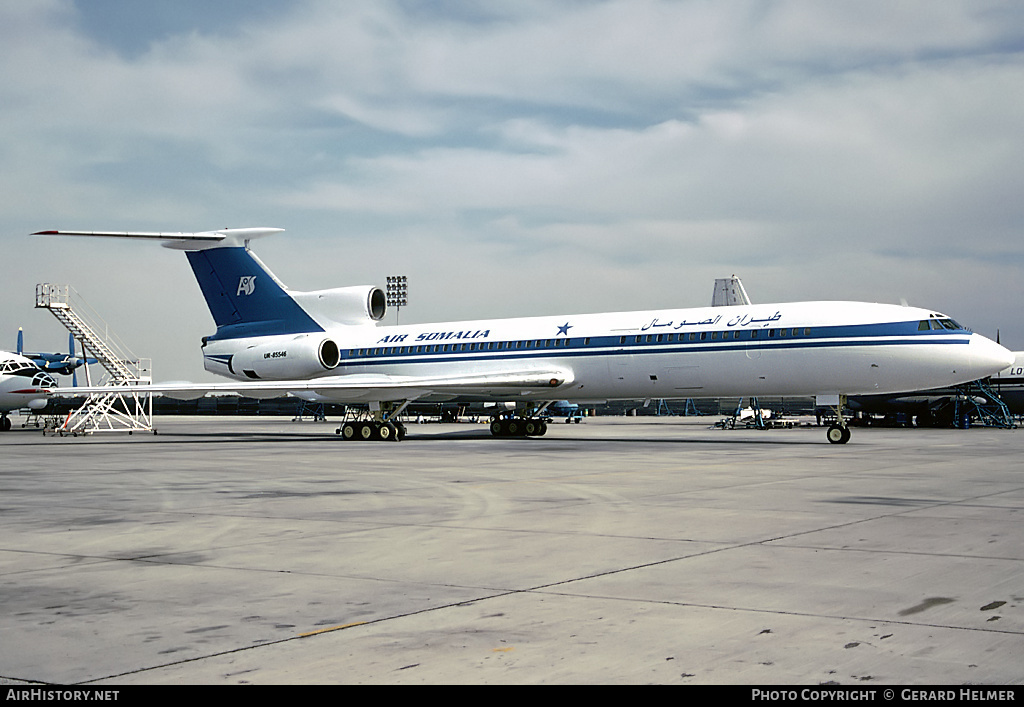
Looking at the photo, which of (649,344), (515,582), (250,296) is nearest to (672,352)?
(649,344)

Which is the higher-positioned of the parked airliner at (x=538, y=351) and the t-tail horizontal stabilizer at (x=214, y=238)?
the t-tail horizontal stabilizer at (x=214, y=238)

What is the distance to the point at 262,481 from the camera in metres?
14.3

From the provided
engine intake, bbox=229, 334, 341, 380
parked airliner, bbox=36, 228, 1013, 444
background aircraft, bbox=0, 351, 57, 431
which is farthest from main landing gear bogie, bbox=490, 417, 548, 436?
background aircraft, bbox=0, 351, 57, 431

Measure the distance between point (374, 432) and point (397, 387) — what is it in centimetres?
230

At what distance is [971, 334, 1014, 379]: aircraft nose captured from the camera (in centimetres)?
2356

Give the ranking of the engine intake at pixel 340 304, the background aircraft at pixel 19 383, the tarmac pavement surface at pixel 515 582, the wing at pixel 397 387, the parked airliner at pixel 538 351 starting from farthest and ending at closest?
the background aircraft at pixel 19 383
the engine intake at pixel 340 304
the wing at pixel 397 387
the parked airliner at pixel 538 351
the tarmac pavement surface at pixel 515 582

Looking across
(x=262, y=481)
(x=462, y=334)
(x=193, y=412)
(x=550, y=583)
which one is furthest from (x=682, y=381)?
(x=193, y=412)

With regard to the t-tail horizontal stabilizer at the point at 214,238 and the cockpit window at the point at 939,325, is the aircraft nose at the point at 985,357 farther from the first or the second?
the t-tail horizontal stabilizer at the point at 214,238

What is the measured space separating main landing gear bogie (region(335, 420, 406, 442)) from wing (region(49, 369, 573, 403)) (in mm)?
808

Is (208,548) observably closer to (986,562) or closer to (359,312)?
(986,562)

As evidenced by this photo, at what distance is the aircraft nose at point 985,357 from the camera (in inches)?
928

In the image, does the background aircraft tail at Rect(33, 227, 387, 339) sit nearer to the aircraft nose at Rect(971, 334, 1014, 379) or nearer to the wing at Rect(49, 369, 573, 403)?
the wing at Rect(49, 369, 573, 403)

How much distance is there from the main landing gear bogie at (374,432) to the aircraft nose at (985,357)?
54.5 ft

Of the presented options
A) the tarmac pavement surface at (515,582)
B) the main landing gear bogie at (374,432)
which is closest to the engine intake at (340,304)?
the main landing gear bogie at (374,432)
